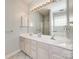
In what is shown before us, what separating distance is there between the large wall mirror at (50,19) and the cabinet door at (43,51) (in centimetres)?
30

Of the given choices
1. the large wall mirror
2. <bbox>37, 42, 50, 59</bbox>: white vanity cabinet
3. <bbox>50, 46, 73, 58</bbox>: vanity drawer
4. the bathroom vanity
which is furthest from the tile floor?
<bbox>50, 46, 73, 58</bbox>: vanity drawer

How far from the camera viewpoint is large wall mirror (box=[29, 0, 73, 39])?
5.65ft

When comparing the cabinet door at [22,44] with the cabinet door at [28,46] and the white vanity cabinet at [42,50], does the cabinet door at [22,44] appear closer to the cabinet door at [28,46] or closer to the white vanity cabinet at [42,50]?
the cabinet door at [28,46]

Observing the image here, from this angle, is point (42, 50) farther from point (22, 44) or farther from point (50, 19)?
point (50, 19)

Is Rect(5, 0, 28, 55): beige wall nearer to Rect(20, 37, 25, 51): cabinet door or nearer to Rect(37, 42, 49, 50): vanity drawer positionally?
Rect(20, 37, 25, 51): cabinet door

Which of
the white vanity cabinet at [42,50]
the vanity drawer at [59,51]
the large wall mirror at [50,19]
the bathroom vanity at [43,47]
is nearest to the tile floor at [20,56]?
the bathroom vanity at [43,47]

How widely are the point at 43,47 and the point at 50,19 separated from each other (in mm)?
549

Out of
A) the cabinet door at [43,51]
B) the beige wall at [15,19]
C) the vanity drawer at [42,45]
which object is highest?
the beige wall at [15,19]

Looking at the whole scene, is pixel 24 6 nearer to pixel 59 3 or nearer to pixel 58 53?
pixel 59 3

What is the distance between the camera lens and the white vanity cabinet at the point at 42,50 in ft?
5.49

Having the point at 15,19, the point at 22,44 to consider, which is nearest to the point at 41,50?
the point at 22,44

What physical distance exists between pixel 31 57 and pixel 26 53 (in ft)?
0.48

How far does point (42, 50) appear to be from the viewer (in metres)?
1.80
